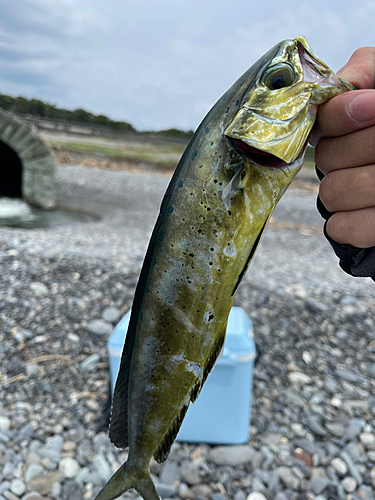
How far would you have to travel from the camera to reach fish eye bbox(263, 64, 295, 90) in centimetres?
116

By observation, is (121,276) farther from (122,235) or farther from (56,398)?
(122,235)

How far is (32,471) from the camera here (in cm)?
279

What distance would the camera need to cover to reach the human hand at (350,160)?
4.17 feet

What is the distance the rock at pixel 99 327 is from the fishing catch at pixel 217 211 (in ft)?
8.83

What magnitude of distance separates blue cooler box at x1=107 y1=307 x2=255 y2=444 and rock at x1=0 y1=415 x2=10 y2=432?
955 mm

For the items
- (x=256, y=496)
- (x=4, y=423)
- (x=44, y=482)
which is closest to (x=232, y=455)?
(x=256, y=496)

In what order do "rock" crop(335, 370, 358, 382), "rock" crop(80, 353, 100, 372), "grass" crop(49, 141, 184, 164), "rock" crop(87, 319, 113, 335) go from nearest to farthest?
1. "rock" crop(80, 353, 100, 372)
2. "rock" crop(335, 370, 358, 382)
3. "rock" crop(87, 319, 113, 335)
4. "grass" crop(49, 141, 184, 164)

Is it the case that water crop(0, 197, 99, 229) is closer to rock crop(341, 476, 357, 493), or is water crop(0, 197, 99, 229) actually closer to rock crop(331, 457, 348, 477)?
rock crop(331, 457, 348, 477)

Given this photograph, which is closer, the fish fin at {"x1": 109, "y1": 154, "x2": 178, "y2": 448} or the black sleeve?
the fish fin at {"x1": 109, "y1": 154, "x2": 178, "y2": 448}

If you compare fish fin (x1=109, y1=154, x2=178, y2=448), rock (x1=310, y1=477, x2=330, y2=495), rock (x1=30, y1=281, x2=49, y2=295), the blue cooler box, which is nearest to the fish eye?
fish fin (x1=109, y1=154, x2=178, y2=448)

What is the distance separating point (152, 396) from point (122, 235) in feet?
23.6

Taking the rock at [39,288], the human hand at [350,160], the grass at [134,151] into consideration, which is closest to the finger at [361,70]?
the human hand at [350,160]

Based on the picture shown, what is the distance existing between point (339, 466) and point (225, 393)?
102 centimetres

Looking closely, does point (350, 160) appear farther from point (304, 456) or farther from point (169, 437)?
point (304, 456)
